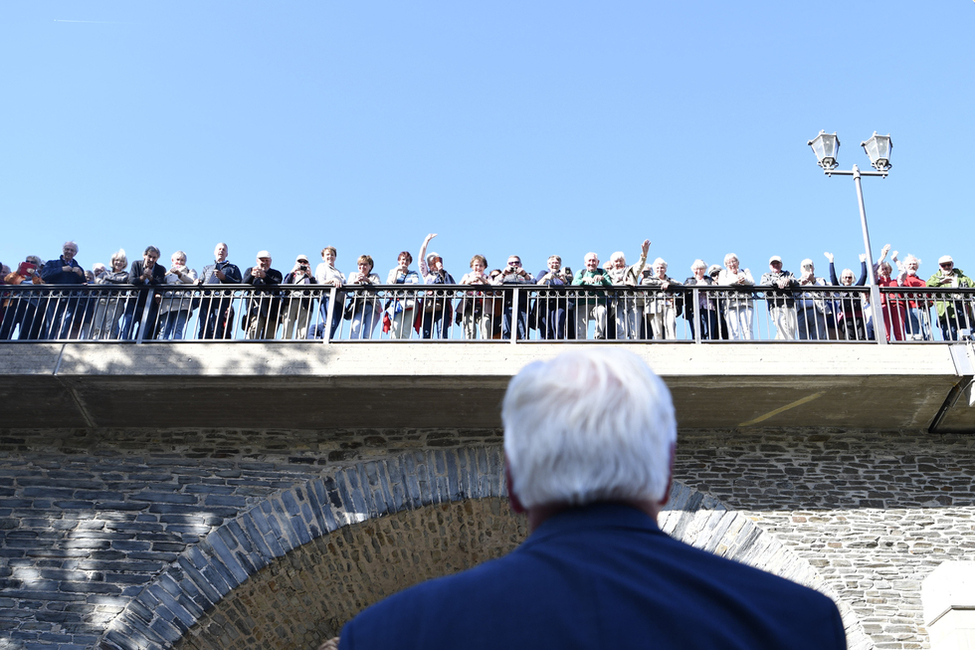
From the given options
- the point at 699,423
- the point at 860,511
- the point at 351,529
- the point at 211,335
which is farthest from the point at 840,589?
the point at 211,335

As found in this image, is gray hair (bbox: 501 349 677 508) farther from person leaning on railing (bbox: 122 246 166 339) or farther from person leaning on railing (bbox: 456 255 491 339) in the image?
person leaning on railing (bbox: 122 246 166 339)

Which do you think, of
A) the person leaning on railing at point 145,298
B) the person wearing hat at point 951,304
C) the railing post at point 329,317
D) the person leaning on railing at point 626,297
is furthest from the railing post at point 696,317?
the person leaning on railing at point 145,298

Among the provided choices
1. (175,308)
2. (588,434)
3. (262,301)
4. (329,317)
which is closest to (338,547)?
(329,317)

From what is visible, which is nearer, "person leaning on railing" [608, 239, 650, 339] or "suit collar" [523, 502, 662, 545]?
Result: "suit collar" [523, 502, 662, 545]

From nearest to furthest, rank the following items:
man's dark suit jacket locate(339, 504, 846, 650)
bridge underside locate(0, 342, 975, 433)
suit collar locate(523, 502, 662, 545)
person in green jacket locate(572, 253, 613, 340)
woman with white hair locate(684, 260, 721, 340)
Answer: man's dark suit jacket locate(339, 504, 846, 650), suit collar locate(523, 502, 662, 545), bridge underside locate(0, 342, 975, 433), woman with white hair locate(684, 260, 721, 340), person in green jacket locate(572, 253, 613, 340)

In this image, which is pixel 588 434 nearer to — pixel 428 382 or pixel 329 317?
pixel 428 382

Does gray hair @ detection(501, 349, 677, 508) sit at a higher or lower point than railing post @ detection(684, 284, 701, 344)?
lower

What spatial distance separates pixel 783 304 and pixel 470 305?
3899mm

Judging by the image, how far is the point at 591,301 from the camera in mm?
10391

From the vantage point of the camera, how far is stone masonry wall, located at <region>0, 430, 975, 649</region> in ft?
29.6

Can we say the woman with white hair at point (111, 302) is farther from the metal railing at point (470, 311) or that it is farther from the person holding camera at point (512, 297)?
the person holding camera at point (512, 297)

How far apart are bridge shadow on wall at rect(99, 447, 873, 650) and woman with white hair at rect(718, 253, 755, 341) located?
201cm

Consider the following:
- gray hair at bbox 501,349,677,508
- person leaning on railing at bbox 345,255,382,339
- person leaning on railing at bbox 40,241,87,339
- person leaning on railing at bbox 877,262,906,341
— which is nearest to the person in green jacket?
person leaning on railing at bbox 345,255,382,339

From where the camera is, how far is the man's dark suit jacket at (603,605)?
1.21 metres
